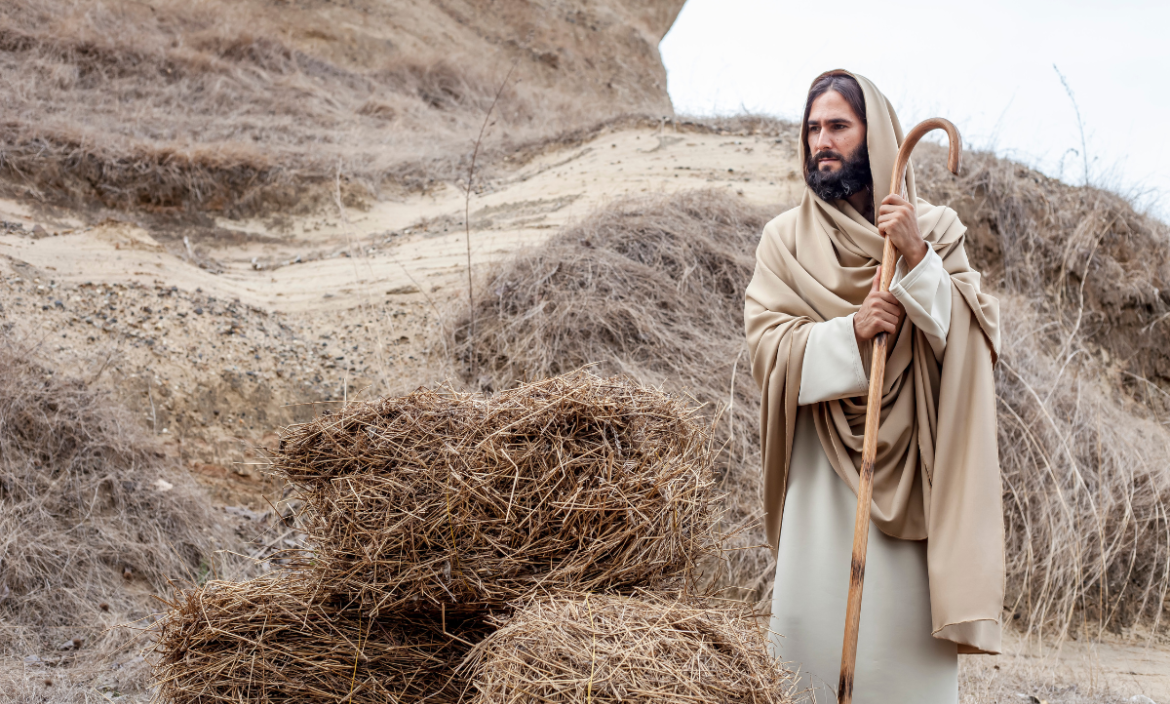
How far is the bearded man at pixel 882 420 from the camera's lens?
2102 millimetres

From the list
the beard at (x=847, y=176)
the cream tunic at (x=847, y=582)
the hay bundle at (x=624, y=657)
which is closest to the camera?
the hay bundle at (x=624, y=657)

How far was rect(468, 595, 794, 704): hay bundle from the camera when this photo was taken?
1.43 meters

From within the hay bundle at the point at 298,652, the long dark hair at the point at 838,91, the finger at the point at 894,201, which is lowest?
the hay bundle at the point at 298,652

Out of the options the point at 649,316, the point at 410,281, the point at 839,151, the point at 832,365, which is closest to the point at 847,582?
the point at 832,365

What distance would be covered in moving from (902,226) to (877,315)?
0.77 ft

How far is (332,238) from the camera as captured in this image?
8.23 metres

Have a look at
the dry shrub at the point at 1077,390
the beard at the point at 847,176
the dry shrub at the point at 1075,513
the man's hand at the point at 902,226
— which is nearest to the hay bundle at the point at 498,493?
the man's hand at the point at 902,226

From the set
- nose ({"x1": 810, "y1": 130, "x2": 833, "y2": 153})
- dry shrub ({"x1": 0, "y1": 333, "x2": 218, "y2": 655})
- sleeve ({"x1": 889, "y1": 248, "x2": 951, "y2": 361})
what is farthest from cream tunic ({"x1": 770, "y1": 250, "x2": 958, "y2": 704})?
dry shrub ({"x1": 0, "y1": 333, "x2": 218, "y2": 655})

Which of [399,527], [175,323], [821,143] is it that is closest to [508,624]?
[399,527]

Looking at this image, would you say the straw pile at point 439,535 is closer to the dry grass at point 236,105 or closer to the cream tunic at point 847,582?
the cream tunic at point 847,582

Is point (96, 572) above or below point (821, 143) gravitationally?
below

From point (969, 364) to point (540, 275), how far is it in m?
3.54

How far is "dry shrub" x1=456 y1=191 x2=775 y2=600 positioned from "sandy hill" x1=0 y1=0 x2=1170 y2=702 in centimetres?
2

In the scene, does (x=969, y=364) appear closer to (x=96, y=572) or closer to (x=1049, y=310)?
(x=96, y=572)
